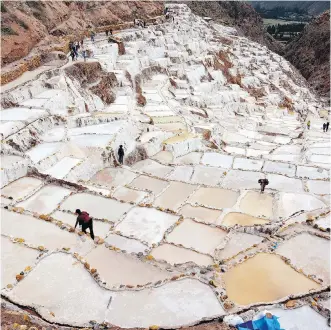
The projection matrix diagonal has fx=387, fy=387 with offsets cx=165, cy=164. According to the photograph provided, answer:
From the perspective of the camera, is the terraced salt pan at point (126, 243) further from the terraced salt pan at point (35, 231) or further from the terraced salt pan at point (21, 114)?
the terraced salt pan at point (21, 114)

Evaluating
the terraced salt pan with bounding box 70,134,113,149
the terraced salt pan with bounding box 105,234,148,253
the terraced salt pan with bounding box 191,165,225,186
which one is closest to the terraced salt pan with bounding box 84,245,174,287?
the terraced salt pan with bounding box 105,234,148,253

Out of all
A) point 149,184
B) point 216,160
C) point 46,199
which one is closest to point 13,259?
point 46,199

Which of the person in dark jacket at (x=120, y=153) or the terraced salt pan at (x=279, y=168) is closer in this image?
the person in dark jacket at (x=120, y=153)

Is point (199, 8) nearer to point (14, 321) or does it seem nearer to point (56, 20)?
point (56, 20)

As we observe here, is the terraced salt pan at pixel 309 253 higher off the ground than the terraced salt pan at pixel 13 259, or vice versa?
the terraced salt pan at pixel 13 259

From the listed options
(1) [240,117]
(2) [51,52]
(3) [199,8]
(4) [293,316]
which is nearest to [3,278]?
(4) [293,316]

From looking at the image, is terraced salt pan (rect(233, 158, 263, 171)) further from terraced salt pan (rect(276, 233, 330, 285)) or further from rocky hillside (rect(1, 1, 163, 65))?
rocky hillside (rect(1, 1, 163, 65))

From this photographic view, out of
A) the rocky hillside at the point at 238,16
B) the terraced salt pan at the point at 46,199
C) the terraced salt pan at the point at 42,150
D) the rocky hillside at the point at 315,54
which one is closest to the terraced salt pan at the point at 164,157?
the terraced salt pan at the point at 42,150
